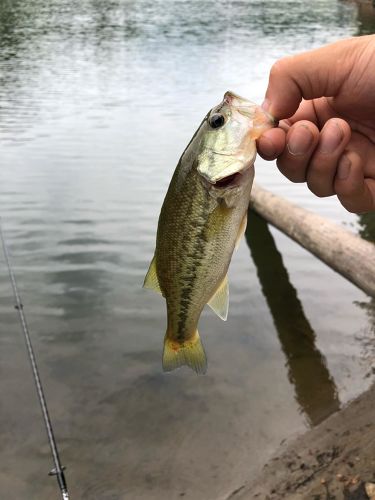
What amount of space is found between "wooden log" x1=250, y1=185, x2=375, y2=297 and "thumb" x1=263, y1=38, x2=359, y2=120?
325 cm

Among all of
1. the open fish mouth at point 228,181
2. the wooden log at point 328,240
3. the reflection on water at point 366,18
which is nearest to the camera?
the open fish mouth at point 228,181

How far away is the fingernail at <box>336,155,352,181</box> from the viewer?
310 cm

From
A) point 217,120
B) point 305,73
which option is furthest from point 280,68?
point 217,120

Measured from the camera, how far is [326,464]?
4.32m

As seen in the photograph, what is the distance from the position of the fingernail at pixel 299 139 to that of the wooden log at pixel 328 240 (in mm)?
3233

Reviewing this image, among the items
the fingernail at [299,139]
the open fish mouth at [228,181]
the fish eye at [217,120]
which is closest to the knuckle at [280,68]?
the fingernail at [299,139]

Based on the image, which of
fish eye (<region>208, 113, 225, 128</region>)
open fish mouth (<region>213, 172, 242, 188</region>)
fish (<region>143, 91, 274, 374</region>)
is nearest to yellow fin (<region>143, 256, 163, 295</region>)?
fish (<region>143, 91, 274, 374</region>)

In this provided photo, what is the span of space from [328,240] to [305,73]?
405 cm

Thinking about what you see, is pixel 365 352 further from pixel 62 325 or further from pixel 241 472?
pixel 62 325

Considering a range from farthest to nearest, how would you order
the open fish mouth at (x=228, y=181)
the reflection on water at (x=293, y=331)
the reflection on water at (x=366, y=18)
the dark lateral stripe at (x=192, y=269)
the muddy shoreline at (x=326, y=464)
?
1. the reflection on water at (x=366, y=18)
2. the reflection on water at (x=293, y=331)
3. the muddy shoreline at (x=326, y=464)
4. the dark lateral stripe at (x=192, y=269)
5. the open fish mouth at (x=228, y=181)

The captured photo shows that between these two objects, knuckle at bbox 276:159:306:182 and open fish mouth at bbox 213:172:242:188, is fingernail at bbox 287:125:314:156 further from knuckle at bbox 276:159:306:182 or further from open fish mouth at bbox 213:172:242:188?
open fish mouth at bbox 213:172:242:188

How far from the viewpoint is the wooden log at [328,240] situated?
5.93 metres

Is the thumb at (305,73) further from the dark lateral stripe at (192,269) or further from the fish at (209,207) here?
the dark lateral stripe at (192,269)

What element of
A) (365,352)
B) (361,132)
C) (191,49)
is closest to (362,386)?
(365,352)
